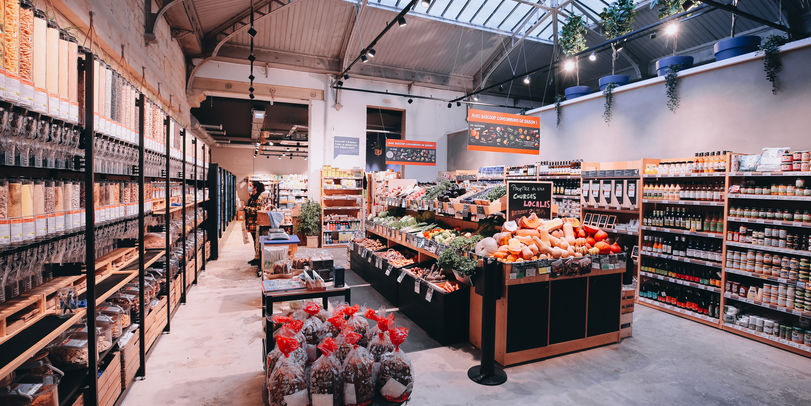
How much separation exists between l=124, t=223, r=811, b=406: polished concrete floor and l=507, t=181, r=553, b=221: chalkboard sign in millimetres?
1516

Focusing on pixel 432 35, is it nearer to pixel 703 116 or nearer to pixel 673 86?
pixel 673 86

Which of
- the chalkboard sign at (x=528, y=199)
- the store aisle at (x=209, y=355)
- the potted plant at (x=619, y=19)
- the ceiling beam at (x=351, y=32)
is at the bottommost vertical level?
the store aisle at (x=209, y=355)

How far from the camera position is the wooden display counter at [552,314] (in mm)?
3633

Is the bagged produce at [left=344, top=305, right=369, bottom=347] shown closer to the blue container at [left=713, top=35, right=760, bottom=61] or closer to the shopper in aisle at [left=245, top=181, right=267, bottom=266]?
→ the shopper in aisle at [left=245, top=181, right=267, bottom=266]

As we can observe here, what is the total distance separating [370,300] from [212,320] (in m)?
2.06

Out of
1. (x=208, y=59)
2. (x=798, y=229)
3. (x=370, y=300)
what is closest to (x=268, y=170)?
(x=208, y=59)

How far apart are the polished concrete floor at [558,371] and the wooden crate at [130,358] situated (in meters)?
0.13

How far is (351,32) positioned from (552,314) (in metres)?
9.66

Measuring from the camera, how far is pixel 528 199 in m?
4.30

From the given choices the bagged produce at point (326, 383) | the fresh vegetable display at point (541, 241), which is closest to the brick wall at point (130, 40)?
the bagged produce at point (326, 383)

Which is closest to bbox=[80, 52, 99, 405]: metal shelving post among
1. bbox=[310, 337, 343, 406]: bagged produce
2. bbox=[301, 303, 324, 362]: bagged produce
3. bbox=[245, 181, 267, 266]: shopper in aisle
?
bbox=[301, 303, 324, 362]: bagged produce

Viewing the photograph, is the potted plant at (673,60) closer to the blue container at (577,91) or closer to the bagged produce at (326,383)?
the blue container at (577,91)

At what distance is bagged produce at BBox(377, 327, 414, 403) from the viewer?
1874 millimetres

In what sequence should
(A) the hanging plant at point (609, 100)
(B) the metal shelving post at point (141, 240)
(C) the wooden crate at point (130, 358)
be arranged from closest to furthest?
(C) the wooden crate at point (130, 358) → (B) the metal shelving post at point (141, 240) → (A) the hanging plant at point (609, 100)
